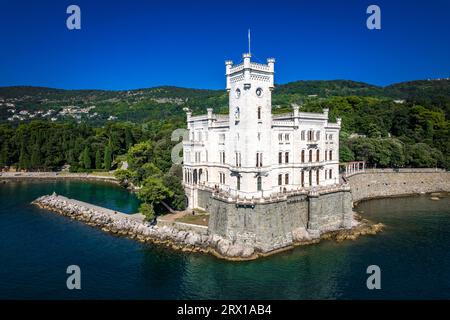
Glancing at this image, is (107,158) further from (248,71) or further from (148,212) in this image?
(248,71)

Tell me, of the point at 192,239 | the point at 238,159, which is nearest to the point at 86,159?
the point at 192,239

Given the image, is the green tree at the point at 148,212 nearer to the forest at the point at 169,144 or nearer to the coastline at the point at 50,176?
the forest at the point at 169,144

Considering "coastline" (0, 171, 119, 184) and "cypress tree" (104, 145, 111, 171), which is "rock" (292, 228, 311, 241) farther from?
"cypress tree" (104, 145, 111, 171)

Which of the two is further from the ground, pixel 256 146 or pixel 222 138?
pixel 222 138

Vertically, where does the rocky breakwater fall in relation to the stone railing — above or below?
below

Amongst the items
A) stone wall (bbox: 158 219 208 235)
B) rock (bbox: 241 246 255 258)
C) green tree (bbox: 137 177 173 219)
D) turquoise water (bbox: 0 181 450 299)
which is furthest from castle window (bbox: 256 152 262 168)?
green tree (bbox: 137 177 173 219)

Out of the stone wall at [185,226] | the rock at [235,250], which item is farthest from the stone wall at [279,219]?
the stone wall at [185,226]

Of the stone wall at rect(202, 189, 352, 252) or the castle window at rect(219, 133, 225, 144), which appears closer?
the stone wall at rect(202, 189, 352, 252)
